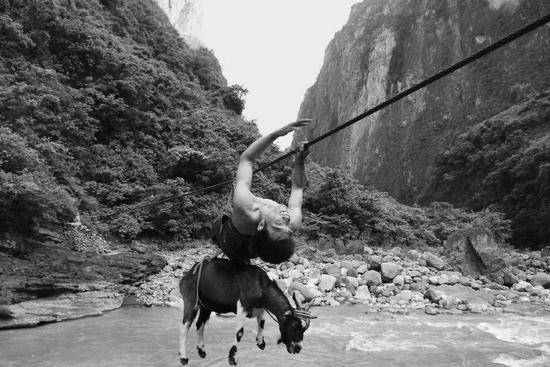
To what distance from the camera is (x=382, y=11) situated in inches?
2462

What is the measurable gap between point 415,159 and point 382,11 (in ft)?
90.3

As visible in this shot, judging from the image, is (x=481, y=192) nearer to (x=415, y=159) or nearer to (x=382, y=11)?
(x=415, y=159)

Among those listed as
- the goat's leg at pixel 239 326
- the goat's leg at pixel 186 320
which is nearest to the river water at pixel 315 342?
the goat's leg at pixel 186 320

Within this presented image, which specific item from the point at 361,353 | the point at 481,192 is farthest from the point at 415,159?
the point at 361,353

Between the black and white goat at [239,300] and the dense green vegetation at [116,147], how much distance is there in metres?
9.13

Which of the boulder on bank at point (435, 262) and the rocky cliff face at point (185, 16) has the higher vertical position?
the rocky cliff face at point (185, 16)

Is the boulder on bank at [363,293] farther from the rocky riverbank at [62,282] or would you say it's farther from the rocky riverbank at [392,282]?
the rocky riverbank at [62,282]

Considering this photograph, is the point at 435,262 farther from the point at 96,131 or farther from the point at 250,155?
the point at 250,155

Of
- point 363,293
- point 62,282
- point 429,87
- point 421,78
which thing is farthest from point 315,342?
point 421,78

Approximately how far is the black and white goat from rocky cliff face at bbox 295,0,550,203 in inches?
1606

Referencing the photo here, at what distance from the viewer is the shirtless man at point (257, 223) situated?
A: 1.75 metres

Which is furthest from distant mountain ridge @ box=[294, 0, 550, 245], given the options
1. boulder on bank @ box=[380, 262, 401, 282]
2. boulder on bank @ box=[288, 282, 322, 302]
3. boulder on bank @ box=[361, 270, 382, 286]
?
boulder on bank @ box=[288, 282, 322, 302]

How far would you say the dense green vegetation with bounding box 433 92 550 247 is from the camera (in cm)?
2634

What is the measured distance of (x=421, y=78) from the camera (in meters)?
51.2
